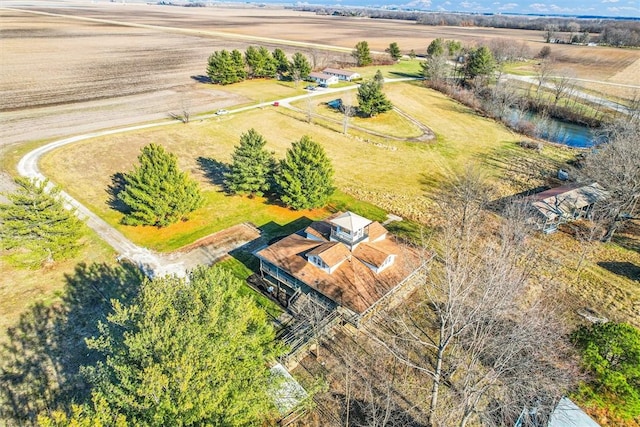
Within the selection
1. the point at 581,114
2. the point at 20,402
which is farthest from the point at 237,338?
the point at 581,114

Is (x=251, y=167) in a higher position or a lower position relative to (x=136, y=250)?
higher

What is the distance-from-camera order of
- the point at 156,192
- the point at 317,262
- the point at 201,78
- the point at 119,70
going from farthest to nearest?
1. the point at 119,70
2. the point at 201,78
3. the point at 156,192
4. the point at 317,262

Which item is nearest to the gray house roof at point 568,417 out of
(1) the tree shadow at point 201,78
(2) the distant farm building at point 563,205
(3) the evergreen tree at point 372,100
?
(2) the distant farm building at point 563,205

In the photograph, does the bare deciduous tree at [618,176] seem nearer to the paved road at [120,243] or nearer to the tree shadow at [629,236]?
the tree shadow at [629,236]

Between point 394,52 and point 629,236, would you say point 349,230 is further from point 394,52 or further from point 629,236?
point 394,52

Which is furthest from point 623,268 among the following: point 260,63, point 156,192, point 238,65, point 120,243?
point 260,63
